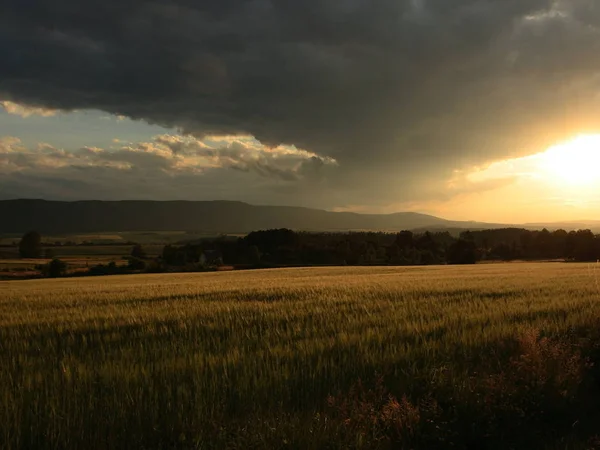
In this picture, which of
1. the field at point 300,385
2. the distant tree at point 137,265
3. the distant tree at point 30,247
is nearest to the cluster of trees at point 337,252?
the distant tree at point 30,247

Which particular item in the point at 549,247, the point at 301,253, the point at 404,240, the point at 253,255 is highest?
the point at 404,240

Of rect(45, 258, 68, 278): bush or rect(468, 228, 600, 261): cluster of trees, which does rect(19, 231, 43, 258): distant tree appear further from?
rect(468, 228, 600, 261): cluster of trees

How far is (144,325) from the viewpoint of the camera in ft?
29.7

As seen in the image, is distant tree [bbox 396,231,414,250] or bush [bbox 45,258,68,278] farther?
distant tree [bbox 396,231,414,250]

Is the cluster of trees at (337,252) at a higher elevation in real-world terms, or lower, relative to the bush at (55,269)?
higher

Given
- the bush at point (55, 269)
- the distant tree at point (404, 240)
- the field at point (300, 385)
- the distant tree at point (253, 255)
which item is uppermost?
the distant tree at point (404, 240)

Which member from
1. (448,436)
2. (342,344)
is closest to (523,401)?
(448,436)

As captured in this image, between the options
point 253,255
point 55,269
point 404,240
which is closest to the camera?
point 55,269

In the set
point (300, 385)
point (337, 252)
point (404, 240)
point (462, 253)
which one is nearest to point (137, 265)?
point (337, 252)

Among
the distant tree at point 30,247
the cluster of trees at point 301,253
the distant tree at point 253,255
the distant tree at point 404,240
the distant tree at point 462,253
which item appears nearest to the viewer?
the cluster of trees at point 301,253

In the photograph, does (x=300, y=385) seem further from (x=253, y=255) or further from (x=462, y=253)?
(x=462, y=253)

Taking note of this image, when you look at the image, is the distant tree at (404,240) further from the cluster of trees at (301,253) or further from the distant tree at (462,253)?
the distant tree at (462,253)

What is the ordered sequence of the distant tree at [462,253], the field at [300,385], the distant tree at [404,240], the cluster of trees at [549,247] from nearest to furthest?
the field at [300,385], the cluster of trees at [549,247], the distant tree at [462,253], the distant tree at [404,240]

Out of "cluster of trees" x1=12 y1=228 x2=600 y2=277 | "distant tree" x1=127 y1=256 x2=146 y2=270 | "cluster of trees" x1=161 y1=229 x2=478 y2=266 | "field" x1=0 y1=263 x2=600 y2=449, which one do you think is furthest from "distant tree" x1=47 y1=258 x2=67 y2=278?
"field" x1=0 y1=263 x2=600 y2=449
